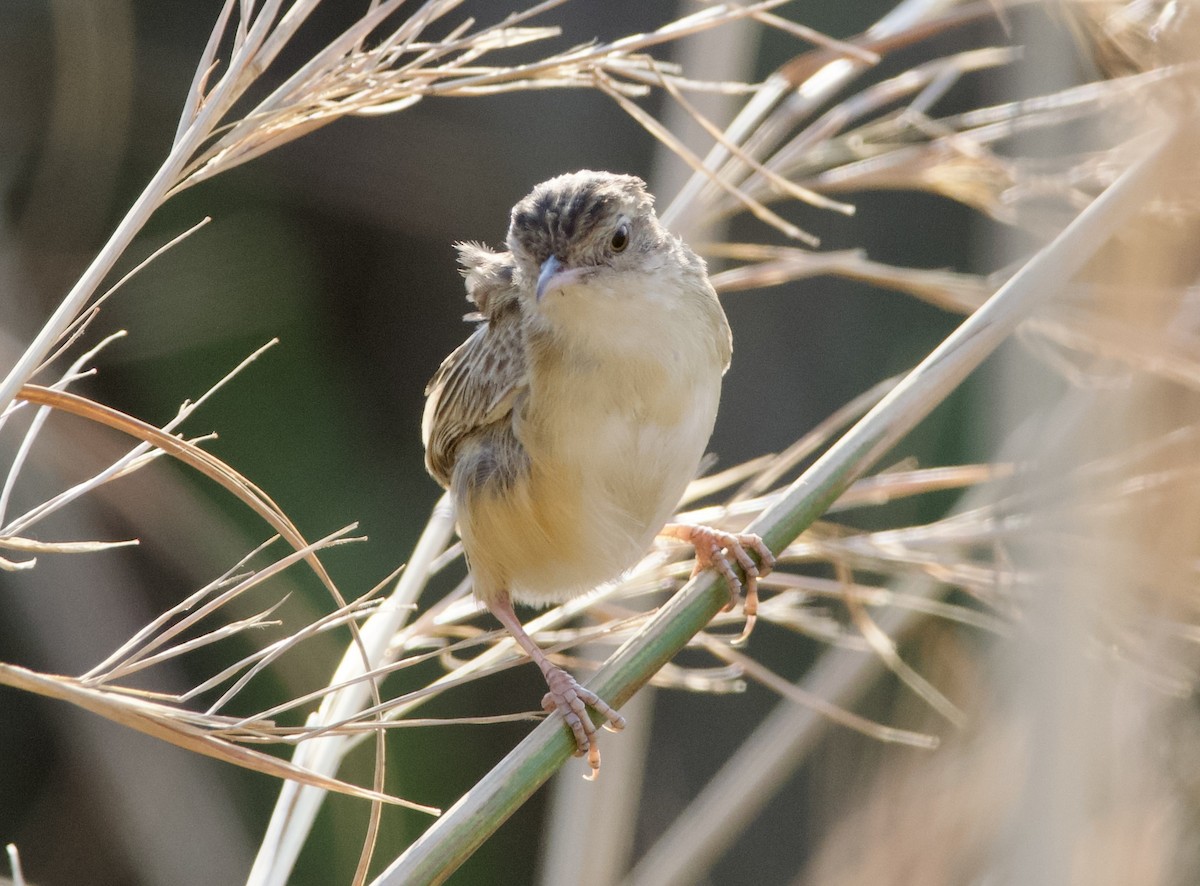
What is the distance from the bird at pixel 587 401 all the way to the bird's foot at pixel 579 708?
12 mm

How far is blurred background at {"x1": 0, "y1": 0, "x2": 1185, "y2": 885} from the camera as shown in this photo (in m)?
4.70

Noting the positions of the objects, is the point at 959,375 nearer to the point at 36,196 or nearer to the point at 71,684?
the point at 71,684

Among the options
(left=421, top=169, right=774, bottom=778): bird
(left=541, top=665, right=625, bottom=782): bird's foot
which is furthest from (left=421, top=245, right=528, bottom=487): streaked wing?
(left=541, top=665, right=625, bottom=782): bird's foot

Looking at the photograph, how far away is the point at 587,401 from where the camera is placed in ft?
9.39

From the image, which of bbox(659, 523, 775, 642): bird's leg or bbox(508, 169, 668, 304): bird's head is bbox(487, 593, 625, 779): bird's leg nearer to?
bbox(659, 523, 775, 642): bird's leg

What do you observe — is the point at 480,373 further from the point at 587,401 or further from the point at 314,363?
the point at 314,363

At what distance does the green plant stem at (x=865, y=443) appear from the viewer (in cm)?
194

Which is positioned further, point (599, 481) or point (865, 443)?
point (599, 481)

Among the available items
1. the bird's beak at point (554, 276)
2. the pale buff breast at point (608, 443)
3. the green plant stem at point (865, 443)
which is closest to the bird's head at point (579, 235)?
the bird's beak at point (554, 276)

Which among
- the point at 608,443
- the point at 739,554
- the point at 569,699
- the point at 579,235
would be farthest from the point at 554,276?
the point at 569,699

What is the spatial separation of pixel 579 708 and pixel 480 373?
96 centimetres

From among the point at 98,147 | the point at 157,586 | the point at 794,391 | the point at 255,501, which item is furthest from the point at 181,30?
the point at 255,501

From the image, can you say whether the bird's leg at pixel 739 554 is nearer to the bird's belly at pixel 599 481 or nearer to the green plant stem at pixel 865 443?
the bird's belly at pixel 599 481

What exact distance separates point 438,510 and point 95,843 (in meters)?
3.19
